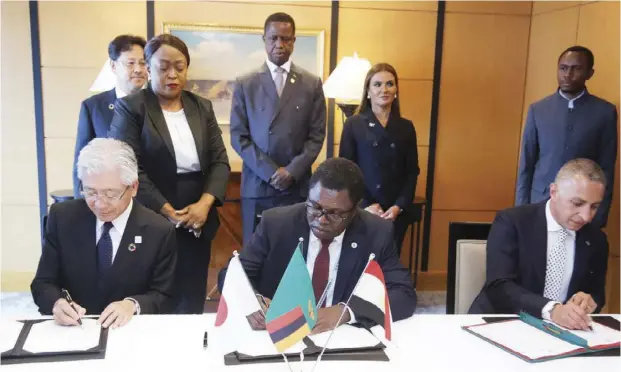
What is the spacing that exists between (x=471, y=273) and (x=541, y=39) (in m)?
2.79

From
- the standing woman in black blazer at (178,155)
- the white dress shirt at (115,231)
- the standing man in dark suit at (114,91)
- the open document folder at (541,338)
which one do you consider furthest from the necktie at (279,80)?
the open document folder at (541,338)

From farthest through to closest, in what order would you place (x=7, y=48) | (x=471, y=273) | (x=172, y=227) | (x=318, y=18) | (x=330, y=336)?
(x=318, y=18) < (x=7, y=48) < (x=471, y=273) < (x=172, y=227) < (x=330, y=336)

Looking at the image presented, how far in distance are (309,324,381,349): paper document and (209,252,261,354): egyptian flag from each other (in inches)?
8.0

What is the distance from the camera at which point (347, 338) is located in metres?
1.51

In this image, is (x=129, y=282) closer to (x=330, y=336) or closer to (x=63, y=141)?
(x=330, y=336)

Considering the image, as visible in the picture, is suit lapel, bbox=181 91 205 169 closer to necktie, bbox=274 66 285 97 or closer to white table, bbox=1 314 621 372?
necktie, bbox=274 66 285 97

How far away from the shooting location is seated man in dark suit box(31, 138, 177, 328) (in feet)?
5.85

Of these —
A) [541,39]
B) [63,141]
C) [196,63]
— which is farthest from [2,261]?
[541,39]

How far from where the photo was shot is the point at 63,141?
13.3 ft

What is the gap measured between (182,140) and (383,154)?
130 centimetres

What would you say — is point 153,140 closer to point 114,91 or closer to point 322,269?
point 114,91

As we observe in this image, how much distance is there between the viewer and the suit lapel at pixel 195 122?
2.57 metres

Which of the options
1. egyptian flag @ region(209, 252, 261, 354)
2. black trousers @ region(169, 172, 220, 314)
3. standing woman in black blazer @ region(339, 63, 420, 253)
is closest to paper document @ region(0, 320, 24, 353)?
egyptian flag @ region(209, 252, 261, 354)

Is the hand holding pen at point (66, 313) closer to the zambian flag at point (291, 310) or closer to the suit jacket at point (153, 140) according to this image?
the zambian flag at point (291, 310)
